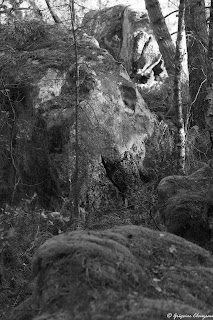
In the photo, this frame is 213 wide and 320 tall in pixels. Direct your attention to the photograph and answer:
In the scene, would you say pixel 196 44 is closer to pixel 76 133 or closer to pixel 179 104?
pixel 179 104

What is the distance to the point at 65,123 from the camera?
27.7 feet

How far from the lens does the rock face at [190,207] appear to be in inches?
227

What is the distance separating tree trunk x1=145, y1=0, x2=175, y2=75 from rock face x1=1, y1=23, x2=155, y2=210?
9.57 feet

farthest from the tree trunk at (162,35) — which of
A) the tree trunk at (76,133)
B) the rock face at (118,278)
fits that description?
the rock face at (118,278)

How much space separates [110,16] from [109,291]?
→ 1353 cm

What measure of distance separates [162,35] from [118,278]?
10.1m

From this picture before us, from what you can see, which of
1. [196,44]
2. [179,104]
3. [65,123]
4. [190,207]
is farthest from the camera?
[196,44]

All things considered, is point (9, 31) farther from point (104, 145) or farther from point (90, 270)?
point (90, 270)

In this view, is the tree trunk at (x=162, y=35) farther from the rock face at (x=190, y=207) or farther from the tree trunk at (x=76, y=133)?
the rock face at (x=190, y=207)

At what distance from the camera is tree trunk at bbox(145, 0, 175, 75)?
12.2 m

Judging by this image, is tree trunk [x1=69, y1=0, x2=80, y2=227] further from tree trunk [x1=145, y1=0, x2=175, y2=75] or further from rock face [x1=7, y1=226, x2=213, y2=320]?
tree trunk [x1=145, y1=0, x2=175, y2=75]

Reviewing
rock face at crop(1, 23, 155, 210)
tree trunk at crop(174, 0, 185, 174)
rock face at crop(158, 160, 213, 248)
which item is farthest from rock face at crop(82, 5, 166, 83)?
rock face at crop(158, 160, 213, 248)

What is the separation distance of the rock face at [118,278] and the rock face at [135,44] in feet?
33.5

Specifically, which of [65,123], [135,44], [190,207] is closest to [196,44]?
[135,44]
